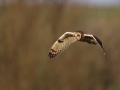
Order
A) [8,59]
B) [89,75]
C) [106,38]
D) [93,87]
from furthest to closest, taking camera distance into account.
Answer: [106,38], [89,75], [93,87], [8,59]

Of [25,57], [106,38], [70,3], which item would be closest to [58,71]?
[25,57]

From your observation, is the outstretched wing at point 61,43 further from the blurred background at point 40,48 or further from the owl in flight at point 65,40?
the blurred background at point 40,48

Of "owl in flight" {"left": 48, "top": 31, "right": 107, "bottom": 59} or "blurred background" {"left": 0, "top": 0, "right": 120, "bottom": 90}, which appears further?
"blurred background" {"left": 0, "top": 0, "right": 120, "bottom": 90}

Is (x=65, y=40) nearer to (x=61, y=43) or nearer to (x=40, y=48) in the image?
(x=61, y=43)

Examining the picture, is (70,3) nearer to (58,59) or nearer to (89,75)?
(58,59)

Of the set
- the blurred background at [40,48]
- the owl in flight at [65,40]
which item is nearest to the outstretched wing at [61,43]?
the owl in flight at [65,40]

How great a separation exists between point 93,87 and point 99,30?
1.50 metres

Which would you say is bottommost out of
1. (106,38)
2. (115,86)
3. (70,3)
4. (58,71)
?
(115,86)

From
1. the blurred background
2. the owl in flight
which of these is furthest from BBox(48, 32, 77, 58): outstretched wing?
the blurred background

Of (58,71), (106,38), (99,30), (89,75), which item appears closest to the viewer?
(58,71)

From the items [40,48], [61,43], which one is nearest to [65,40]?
[61,43]

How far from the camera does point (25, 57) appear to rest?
473 cm

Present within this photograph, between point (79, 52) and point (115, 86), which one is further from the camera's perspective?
point (115, 86)

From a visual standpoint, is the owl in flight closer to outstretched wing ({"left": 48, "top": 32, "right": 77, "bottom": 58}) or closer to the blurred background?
outstretched wing ({"left": 48, "top": 32, "right": 77, "bottom": 58})
